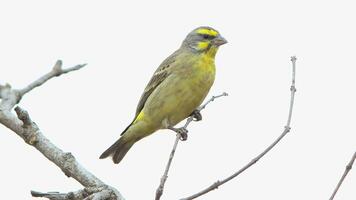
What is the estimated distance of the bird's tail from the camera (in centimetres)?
884

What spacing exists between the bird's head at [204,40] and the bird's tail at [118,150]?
1592 mm

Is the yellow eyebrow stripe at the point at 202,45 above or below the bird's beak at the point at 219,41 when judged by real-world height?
below

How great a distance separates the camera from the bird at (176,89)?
8105 millimetres

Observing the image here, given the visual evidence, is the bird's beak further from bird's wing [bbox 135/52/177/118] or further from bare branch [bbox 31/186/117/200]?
bare branch [bbox 31/186/117/200]

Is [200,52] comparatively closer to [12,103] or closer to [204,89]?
[204,89]

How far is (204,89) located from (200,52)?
2.49 ft

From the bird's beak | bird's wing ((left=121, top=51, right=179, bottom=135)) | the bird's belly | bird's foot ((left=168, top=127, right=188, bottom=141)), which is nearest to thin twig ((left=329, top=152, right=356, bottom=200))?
bird's foot ((left=168, top=127, right=188, bottom=141))

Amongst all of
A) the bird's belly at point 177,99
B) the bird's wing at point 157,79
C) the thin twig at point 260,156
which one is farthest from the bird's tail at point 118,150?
the thin twig at point 260,156

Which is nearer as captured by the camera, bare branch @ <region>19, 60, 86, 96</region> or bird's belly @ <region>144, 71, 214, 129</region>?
bare branch @ <region>19, 60, 86, 96</region>

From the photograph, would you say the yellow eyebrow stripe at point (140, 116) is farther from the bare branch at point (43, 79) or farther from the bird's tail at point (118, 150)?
the bare branch at point (43, 79)

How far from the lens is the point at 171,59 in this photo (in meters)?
8.96

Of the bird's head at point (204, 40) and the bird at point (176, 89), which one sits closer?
the bird at point (176, 89)

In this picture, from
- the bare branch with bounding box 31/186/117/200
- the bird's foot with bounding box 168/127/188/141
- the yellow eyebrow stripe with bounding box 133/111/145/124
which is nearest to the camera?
the bare branch with bounding box 31/186/117/200

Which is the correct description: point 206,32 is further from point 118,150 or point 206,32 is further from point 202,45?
point 118,150
